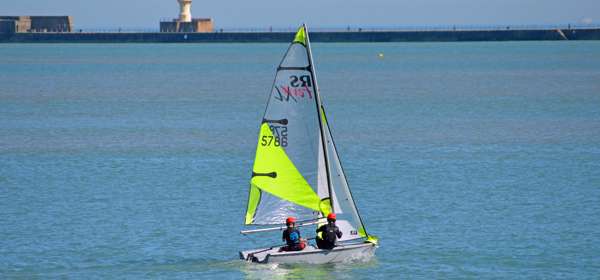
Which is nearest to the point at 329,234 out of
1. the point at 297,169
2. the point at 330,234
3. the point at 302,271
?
the point at 330,234

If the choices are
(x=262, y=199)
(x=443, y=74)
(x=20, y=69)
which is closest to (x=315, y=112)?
(x=262, y=199)

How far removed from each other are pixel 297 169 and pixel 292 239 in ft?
5.86

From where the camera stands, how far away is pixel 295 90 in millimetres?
27250

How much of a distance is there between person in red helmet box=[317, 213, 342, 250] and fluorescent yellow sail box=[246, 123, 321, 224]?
3.62 ft

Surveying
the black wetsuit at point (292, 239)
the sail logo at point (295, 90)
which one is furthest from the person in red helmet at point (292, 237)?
the sail logo at point (295, 90)

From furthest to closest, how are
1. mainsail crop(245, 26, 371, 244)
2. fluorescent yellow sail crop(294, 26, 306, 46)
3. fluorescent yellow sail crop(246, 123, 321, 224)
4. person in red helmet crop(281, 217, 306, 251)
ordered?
fluorescent yellow sail crop(246, 123, 321, 224)
mainsail crop(245, 26, 371, 244)
person in red helmet crop(281, 217, 306, 251)
fluorescent yellow sail crop(294, 26, 306, 46)

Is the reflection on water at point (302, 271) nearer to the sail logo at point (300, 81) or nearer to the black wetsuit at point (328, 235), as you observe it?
the black wetsuit at point (328, 235)

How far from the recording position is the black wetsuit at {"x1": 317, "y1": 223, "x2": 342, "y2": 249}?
27.0m

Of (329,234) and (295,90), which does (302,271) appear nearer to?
(329,234)

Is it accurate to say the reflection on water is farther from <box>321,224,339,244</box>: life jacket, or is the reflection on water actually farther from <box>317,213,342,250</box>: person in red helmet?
<box>321,224,339,244</box>: life jacket

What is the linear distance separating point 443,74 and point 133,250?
4264 inches

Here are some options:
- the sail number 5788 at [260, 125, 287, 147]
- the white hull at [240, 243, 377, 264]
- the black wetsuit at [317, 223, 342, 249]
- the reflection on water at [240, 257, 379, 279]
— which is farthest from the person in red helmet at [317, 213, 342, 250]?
the sail number 5788 at [260, 125, 287, 147]

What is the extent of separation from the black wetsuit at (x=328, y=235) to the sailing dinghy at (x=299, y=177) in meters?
0.17

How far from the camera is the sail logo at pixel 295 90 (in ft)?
88.9
